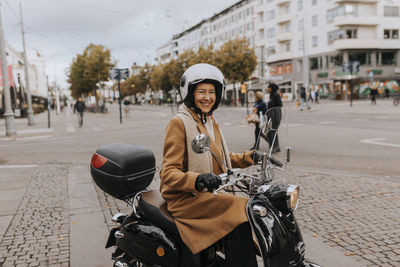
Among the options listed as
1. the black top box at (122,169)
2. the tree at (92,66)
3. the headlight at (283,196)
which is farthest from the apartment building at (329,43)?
the headlight at (283,196)

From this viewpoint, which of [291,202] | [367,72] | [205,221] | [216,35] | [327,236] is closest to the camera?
[291,202]

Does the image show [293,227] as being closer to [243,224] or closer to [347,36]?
[243,224]

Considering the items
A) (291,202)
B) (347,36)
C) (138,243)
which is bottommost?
(138,243)

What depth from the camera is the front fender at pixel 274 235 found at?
2033 millimetres

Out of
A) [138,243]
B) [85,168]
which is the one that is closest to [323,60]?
[85,168]

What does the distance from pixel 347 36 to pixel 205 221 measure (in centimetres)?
5034

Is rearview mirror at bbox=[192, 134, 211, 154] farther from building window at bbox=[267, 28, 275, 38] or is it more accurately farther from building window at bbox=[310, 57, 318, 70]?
building window at bbox=[267, 28, 275, 38]

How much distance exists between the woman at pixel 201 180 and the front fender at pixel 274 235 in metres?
0.08

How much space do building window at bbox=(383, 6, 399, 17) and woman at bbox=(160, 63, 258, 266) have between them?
53.4m

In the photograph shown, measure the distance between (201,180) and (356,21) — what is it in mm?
50596

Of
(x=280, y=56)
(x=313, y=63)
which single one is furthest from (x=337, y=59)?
(x=280, y=56)

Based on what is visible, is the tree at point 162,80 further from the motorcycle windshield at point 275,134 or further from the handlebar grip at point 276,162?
the handlebar grip at point 276,162

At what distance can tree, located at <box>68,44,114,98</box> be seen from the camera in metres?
47.7

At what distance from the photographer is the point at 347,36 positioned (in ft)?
155
